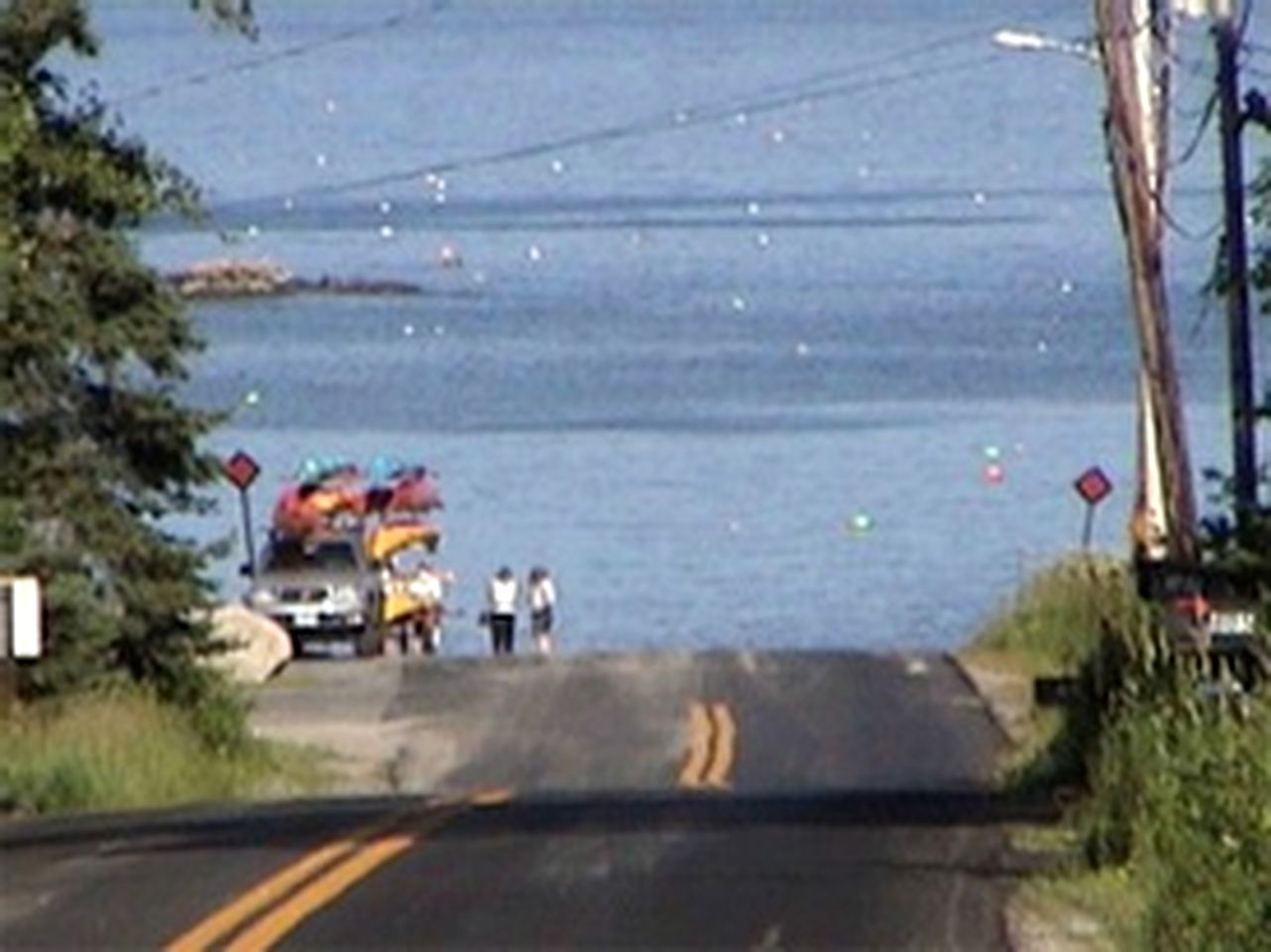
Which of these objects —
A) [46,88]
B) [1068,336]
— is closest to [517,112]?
[1068,336]

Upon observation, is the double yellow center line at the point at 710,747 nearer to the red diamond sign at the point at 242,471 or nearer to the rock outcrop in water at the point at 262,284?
the red diamond sign at the point at 242,471

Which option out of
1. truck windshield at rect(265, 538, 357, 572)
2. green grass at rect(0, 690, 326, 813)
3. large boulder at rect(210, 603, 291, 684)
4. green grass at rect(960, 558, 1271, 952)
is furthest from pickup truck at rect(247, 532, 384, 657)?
green grass at rect(960, 558, 1271, 952)

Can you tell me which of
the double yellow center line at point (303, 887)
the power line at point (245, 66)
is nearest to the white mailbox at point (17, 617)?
the double yellow center line at point (303, 887)

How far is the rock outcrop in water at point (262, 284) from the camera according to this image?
421ft

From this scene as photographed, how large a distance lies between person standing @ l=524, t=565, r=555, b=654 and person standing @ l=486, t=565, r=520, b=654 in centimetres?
26

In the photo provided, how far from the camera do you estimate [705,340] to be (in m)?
114

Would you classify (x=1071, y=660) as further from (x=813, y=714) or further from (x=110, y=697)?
(x=110, y=697)

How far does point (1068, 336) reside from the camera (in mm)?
112125

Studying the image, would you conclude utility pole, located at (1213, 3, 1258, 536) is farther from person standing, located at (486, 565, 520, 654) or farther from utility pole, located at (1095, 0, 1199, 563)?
person standing, located at (486, 565, 520, 654)

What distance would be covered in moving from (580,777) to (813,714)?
5.56 metres

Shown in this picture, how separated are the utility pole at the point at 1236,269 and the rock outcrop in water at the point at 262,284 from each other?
90517 mm

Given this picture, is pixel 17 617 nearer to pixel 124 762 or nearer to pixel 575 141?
pixel 124 762

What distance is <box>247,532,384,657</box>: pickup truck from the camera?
58.8 m

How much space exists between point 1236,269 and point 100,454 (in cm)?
1179
